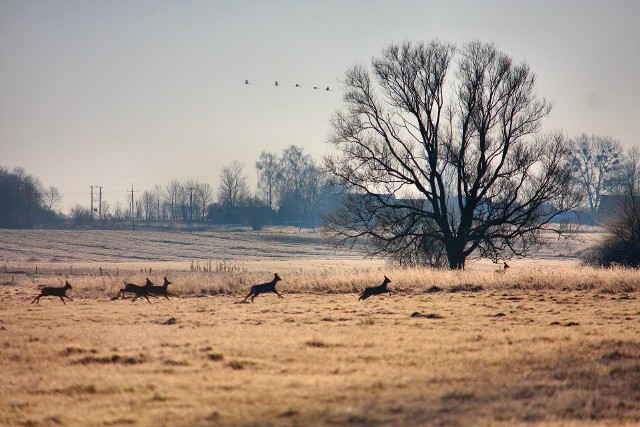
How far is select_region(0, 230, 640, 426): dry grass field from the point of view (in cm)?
920

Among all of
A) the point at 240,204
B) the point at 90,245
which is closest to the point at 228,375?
the point at 90,245

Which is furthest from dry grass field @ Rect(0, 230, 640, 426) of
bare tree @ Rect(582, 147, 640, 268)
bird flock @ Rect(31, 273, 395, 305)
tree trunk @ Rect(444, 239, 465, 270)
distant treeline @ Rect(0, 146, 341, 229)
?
distant treeline @ Rect(0, 146, 341, 229)

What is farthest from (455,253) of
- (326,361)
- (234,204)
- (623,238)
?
(234,204)

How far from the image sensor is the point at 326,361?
12641mm

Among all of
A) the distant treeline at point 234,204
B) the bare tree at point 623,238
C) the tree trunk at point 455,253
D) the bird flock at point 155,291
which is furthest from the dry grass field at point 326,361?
the distant treeline at point 234,204

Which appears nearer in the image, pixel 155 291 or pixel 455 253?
pixel 155 291

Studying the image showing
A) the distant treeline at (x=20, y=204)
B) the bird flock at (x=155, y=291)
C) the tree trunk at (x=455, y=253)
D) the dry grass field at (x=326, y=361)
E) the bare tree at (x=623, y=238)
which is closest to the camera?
the dry grass field at (x=326, y=361)

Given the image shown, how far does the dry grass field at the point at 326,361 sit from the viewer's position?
30.2 ft

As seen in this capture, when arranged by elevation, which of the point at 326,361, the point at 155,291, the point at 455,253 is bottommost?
the point at 155,291

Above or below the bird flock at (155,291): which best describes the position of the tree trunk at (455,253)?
above

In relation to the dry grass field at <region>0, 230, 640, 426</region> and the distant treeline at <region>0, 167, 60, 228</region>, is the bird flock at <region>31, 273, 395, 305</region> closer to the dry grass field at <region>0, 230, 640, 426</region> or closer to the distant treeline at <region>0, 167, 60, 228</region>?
the dry grass field at <region>0, 230, 640, 426</region>

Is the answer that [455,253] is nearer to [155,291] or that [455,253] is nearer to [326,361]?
[155,291]

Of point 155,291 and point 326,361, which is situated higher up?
point 326,361

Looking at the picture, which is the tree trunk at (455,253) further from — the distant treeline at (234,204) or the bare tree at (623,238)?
the distant treeline at (234,204)
